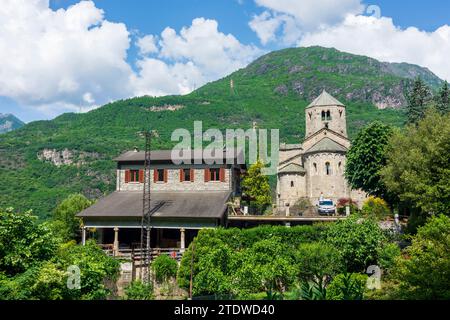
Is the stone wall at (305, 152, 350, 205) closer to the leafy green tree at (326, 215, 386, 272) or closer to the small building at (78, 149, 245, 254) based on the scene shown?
the small building at (78, 149, 245, 254)

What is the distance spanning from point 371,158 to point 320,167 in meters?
14.5

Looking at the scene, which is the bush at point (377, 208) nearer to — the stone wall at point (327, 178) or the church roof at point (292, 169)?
the stone wall at point (327, 178)

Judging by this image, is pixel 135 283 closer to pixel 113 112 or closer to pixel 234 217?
pixel 234 217

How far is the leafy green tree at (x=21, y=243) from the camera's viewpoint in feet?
60.2

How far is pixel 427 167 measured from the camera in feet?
87.4

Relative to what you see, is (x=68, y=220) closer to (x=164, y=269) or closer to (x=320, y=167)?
(x=164, y=269)

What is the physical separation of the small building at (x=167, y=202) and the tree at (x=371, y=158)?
11.6 metres

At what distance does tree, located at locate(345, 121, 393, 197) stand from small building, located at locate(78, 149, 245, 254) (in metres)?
11.6

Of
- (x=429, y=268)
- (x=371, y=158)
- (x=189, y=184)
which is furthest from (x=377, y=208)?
(x=429, y=268)

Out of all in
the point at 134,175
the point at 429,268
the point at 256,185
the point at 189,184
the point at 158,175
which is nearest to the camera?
the point at 429,268

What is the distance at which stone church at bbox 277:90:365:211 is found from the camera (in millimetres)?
52625

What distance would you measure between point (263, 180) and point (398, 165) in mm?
18429

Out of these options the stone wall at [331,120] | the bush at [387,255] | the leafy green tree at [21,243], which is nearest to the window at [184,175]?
the leafy green tree at [21,243]
